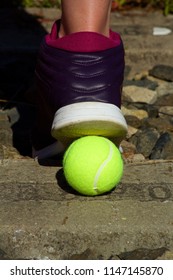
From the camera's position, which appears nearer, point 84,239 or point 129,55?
point 84,239

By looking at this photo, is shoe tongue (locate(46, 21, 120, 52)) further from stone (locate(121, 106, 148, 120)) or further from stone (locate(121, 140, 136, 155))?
stone (locate(121, 106, 148, 120))

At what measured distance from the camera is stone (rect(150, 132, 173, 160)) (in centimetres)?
300

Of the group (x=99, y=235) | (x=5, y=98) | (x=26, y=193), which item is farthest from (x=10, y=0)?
(x=99, y=235)

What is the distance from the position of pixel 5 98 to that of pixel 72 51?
1.04m

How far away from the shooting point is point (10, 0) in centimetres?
491

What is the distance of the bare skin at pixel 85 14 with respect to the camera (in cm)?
261

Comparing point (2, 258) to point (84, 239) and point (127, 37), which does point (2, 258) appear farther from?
point (127, 37)

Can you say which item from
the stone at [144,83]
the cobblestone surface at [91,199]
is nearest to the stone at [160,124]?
the cobblestone surface at [91,199]

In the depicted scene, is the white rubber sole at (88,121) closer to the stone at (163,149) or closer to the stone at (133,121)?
the stone at (163,149)

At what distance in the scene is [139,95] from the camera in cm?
367

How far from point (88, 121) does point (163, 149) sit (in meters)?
0.69

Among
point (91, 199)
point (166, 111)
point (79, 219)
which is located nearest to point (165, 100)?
point (166, 111)

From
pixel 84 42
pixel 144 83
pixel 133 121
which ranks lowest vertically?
pixel 144 83

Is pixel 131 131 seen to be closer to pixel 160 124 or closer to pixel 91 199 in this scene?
pixel 160 124
